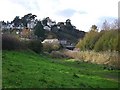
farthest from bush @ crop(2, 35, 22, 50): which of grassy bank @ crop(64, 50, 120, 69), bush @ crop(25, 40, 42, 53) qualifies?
grassy bank @ crop(64, 50, 120, 69)

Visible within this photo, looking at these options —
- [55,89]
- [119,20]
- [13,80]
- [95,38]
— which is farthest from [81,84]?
[95,38]

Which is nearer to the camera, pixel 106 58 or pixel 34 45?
pixel 106 58

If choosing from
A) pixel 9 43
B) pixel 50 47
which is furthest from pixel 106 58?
pixel 50 47

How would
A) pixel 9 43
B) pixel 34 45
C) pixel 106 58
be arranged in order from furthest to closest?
pixel 34 45 < pixel 9 43 < pixel 106 58

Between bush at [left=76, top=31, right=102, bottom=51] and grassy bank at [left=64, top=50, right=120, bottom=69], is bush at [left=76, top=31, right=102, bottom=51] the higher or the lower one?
the higher one

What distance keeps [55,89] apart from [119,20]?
105 ft

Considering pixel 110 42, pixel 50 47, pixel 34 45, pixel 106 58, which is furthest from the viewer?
pixel 50 47

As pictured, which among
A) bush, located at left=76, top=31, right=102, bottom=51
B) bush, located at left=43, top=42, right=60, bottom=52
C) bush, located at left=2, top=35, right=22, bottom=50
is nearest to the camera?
bush, located at left=2, top=35, right=22, bottom=50

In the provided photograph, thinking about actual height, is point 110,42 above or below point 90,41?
below

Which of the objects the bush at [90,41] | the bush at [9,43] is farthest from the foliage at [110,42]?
the bush at [9,43]

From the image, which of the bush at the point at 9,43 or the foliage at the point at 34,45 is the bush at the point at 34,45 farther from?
the bush at the point at 9,43

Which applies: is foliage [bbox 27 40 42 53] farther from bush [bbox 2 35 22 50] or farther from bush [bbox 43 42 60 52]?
bush [bbox 43 42 60 52]

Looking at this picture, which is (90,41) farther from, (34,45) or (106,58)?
(106,58)

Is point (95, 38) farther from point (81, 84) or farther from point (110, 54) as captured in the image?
point (81, 84)
